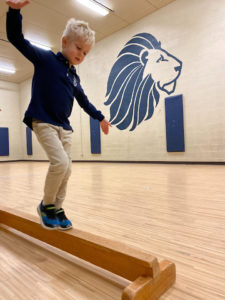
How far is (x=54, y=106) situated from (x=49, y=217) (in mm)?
502

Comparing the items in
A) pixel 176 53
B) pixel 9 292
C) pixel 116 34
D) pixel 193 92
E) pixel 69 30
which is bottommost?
pixel 9 292

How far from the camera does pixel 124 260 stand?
76 centimetres

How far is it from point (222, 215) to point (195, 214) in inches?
5.9

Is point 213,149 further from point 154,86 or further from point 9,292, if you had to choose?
point 9,292

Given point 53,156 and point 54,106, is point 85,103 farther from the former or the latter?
point 53,156

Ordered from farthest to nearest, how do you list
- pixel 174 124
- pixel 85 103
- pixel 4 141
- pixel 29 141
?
pixel 29 141 < pixel 4 141 < pixel 174 124 < pixel 85 103

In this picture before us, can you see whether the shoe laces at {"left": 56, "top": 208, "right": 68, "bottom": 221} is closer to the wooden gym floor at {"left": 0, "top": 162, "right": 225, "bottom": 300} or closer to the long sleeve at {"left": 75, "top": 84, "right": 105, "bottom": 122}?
the wooden gym floor at {"left": 0, "top": 162, "right": 225, "bottom": 300}

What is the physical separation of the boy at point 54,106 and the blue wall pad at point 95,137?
507 cm

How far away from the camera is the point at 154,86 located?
503 cm

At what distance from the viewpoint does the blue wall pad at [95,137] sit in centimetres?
621

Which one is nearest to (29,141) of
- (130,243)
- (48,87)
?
(48,87)

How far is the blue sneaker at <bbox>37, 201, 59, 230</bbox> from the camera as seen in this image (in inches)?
41.1

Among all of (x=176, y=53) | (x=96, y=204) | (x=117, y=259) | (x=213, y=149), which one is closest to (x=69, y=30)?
(x=117, y=259)

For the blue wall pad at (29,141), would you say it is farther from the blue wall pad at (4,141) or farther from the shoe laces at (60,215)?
the shoe laces at (60,215)
